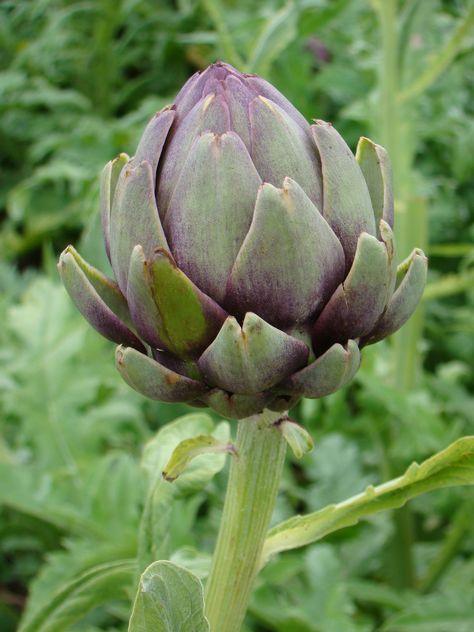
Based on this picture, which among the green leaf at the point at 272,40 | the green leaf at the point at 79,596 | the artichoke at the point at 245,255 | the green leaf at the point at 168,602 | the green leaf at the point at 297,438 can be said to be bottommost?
the green leaf at the point at 79,596

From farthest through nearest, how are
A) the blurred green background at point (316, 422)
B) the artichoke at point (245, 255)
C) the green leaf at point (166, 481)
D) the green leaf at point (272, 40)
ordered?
the green leaf at point (272, 40), the blurred green background at point (316, 422), the green leaf at point (166, 481), the artichoke at point (245, 255)

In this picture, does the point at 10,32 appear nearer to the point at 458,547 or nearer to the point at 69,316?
the point at 69,316

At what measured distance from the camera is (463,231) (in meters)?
1.86

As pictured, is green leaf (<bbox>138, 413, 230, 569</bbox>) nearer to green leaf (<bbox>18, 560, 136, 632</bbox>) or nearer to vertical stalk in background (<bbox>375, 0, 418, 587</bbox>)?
green leaf (<bbox>18, 560, 136, 632</bbox>)

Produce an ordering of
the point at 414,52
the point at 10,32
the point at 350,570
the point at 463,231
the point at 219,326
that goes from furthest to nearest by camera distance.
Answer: the point at 10,32 < the point at 463,231 < the point at 414,52 < the point at 350,570 < the point at 219,326

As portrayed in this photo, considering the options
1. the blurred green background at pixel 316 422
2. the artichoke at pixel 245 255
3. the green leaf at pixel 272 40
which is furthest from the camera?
the green leaf at pixel 272 40

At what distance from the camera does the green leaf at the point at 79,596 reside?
2.18ft

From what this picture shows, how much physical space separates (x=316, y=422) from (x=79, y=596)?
2.47 feet

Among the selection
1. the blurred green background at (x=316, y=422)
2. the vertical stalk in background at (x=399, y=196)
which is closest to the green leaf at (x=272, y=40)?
the blurred green background at (x=316, y=422)

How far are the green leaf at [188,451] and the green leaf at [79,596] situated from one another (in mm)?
145

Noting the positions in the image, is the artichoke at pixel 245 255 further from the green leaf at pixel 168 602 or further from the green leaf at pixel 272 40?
the green leaf at pixel 272 40

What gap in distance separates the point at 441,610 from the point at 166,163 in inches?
26.4

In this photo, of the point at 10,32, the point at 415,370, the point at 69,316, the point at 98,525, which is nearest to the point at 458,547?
the point at 415,370

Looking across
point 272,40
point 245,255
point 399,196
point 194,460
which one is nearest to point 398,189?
point 399,196
